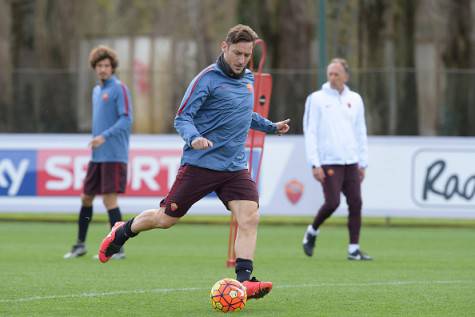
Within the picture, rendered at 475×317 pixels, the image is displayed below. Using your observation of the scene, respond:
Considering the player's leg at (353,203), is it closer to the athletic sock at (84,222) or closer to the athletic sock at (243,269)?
the athletic sock at (84,222)

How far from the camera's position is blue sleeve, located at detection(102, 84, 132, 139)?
13641mm

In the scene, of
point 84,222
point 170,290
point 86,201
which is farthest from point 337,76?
point 170,290

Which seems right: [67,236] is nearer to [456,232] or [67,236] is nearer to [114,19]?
[456,232]

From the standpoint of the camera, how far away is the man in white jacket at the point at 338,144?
1385 cm

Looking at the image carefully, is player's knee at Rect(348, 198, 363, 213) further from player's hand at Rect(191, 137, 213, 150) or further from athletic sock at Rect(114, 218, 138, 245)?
player's hand at Rect(191, 137, 213, 150)

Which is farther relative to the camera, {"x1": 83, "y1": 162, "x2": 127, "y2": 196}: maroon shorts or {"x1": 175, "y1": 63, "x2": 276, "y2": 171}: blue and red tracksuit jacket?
{"x1": 83, "y1": 162, "x2": 127, "y2": 196}: maroon shorts

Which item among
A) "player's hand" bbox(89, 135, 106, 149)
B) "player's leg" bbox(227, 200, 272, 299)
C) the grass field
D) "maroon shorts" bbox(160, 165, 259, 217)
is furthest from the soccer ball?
"player's hand" bbox(89, 135, 106, 149)

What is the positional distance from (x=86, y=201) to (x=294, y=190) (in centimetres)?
602

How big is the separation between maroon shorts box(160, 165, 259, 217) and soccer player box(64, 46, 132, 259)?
397cm

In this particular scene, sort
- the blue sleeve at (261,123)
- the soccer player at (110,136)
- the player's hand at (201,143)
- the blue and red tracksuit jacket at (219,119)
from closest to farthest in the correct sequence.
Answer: the player's hand at (201,143), the blue and red tracksuit jacket at (219,119), the blue sleeve at (261,123), the soccer player at (110,136)

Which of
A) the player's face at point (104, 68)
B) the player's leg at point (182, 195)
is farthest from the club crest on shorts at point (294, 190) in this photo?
the player's leg at point (182, 195)

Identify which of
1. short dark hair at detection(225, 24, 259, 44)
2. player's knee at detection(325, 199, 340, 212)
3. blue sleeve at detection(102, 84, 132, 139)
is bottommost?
player's knee at detection(325, 199, 340, 212)

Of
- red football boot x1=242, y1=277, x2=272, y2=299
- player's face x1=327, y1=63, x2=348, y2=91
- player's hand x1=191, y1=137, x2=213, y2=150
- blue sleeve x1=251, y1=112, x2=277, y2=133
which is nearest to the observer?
player's hand x1=191, y1=137, x2=213, y2=150

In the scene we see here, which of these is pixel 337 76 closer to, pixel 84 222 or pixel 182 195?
pixel 84 222
